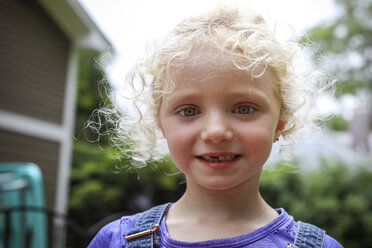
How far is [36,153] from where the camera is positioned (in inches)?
274

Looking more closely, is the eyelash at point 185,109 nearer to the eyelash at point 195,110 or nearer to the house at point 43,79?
the eyelash at point 195,110

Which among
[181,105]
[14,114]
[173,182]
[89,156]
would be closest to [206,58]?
[181,105]

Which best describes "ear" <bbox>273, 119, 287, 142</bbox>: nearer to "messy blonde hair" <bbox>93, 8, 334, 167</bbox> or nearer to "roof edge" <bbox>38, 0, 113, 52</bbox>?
"messy blonde hair" <bbox>93, 8, 334, 167</bbox>

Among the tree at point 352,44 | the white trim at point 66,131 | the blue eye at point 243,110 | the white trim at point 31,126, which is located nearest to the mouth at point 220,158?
the blue eye at point 243,110

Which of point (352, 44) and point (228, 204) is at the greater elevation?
point (352, 44)

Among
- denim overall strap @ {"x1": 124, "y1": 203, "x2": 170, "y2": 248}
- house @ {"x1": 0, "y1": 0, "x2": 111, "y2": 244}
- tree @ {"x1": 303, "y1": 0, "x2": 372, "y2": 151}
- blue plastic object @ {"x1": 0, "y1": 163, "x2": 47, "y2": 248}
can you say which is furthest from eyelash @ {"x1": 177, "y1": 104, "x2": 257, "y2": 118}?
tree @ {"x1": 303, "y1": 0, "x2": 372, "y2": 151}

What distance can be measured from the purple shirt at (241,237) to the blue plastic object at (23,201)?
317 centimetres

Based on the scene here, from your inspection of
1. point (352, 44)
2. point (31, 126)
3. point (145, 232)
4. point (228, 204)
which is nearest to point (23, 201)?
point (31, 126)

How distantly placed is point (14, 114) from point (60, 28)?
1932 mm

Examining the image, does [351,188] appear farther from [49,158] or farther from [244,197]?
[244,197]

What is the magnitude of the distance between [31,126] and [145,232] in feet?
19.4

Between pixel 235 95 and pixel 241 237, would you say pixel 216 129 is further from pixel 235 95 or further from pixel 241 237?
pixel 241 237

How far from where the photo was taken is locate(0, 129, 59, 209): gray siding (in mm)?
6215

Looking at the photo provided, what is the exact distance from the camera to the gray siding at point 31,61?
6.25 m
